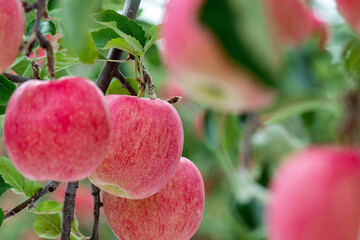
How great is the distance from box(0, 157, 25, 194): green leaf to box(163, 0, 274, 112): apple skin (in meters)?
0.56

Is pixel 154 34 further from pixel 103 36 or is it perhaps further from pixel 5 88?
pixel 5 88

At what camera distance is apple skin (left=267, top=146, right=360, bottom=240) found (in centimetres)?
33

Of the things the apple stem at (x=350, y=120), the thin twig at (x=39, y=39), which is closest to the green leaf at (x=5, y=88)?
the thin twig at (x=39, y=39)

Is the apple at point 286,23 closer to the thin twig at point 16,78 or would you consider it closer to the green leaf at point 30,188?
the thin twig at point 16,78

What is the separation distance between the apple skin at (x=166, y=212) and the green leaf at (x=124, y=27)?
0.68 feet

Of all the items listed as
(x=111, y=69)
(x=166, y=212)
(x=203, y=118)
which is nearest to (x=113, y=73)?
(x=111, y=69)

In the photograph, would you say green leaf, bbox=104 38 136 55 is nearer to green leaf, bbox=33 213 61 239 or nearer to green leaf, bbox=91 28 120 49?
green leaf, bbox=91 28 120 49

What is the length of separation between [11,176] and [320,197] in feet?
2.11

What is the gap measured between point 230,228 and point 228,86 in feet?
4.75

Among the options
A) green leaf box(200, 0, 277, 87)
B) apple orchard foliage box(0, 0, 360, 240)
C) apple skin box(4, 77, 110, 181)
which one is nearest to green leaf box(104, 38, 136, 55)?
apple orchard foliage box(0, 0, 360, 240)

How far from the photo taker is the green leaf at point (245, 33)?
0.91 feet

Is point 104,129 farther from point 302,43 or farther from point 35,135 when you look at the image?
point 302,43

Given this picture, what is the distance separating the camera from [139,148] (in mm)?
688

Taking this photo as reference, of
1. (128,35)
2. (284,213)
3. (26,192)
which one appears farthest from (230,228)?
(284,213)
